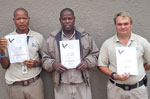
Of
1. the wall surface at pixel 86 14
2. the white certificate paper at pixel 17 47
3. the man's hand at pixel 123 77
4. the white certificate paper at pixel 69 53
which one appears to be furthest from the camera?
the wall surface at pixel 86 14

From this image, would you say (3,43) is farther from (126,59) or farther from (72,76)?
(126,59)

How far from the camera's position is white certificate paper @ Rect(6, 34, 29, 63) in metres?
3.07

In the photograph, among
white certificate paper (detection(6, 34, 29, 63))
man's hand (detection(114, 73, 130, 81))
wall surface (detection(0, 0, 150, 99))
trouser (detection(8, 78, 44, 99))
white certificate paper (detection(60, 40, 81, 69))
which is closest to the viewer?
man's hand (detection(114, 73, 130, 81))

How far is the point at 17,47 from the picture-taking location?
3.08 meters

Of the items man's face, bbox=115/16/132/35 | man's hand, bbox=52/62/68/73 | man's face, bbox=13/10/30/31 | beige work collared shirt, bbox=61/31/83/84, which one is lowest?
beige work collared shirt, bbox=61/31/83/84

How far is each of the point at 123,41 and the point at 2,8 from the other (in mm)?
2189

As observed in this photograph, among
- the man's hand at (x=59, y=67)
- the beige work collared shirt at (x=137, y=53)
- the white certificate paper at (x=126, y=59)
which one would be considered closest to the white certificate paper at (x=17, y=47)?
the man's hand at (x=59, y=67)

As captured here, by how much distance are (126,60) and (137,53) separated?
183mm

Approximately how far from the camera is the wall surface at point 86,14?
Result: 11.7ft

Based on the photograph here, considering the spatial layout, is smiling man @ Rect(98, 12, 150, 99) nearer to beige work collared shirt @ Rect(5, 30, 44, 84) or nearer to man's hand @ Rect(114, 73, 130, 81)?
man's hand @ Rect(114, 73, 130, 81)

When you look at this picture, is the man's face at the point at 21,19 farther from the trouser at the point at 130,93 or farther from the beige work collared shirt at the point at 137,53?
the trouser at the point at 130,93

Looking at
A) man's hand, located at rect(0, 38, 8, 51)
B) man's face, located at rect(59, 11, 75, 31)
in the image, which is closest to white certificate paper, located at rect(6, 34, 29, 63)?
man's hand, located at rect(0, 38, 8, 51)

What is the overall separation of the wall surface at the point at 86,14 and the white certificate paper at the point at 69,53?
2.52 feet

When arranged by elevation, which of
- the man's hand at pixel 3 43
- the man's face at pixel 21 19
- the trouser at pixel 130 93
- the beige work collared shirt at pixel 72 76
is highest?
the man's face at pixel 21 19
